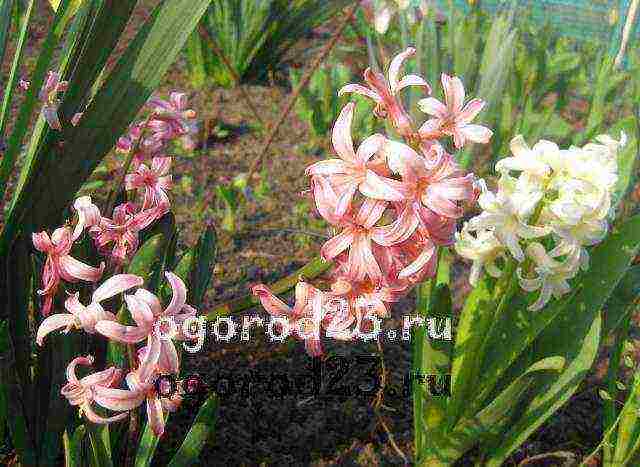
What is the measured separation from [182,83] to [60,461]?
2.61 m

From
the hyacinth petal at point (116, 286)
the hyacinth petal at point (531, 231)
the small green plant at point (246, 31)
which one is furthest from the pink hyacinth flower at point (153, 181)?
the small green plant at point (246, 31)

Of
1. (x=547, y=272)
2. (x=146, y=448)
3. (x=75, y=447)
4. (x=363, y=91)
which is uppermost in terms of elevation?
(x=363, y=91)

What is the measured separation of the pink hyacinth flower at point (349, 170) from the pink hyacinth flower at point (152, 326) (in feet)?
0.76

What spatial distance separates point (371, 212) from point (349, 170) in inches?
2.4

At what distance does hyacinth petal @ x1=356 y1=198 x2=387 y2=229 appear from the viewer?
0.79 metres

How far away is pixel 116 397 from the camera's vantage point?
84 cm

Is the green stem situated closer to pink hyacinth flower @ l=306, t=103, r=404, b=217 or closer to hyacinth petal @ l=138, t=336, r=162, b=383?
pink hyacinth flower @ l=306, t=103, r=404, b=217

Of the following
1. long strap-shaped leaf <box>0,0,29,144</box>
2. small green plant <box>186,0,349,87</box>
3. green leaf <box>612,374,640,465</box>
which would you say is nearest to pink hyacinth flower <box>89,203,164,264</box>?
long strap-shaped leaf <box>0,0,29,144</box>

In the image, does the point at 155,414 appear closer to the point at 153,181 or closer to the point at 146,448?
the point at 146,448

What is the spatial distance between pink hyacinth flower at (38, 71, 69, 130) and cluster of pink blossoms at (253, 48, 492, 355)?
1.39 feet

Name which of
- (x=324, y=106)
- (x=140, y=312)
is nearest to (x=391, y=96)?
(x=140, y=312)

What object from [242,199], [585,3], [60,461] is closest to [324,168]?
[60,461]

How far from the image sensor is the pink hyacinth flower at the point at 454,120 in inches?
33.6

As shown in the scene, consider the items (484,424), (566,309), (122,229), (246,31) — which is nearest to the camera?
(122,229)
